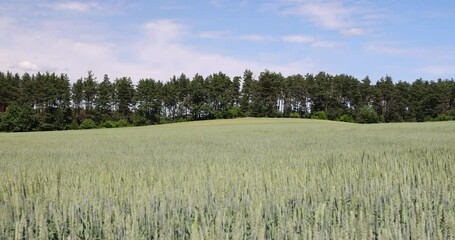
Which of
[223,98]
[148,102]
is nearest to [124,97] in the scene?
[148,102]

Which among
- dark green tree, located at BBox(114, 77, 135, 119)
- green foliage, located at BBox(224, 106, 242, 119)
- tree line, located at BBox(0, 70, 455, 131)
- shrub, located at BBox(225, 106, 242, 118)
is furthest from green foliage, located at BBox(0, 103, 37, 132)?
shrub, located at BBox(225, 106, 242, 118)

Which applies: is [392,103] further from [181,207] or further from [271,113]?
[181,207]

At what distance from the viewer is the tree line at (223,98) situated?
89750 mm

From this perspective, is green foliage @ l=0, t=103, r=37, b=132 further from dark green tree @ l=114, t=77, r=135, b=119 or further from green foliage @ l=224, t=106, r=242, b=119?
green foliage @ l=224, t=106, r=242, b=119

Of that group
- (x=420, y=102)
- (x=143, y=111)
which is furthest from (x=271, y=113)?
(x=420, y=102)

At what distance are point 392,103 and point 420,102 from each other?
624 centimetres

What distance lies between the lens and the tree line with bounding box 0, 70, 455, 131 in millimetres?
89750

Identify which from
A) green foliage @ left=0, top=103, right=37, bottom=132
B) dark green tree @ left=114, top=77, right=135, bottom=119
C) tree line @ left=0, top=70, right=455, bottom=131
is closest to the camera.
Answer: green foliage @ left=0, top=103, right=37, bottom=132

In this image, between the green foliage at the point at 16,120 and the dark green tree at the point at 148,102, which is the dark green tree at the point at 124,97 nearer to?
the dark green tree at the point at 148,102

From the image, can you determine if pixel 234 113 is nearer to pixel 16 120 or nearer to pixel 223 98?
pixel 223 98

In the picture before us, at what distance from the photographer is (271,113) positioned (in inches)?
3716

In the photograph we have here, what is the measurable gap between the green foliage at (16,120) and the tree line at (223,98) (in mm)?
5381

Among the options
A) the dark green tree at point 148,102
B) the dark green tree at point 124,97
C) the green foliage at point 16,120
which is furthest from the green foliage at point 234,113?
the green foliage at point 16,120

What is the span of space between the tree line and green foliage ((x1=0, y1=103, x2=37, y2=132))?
17.7 ft
